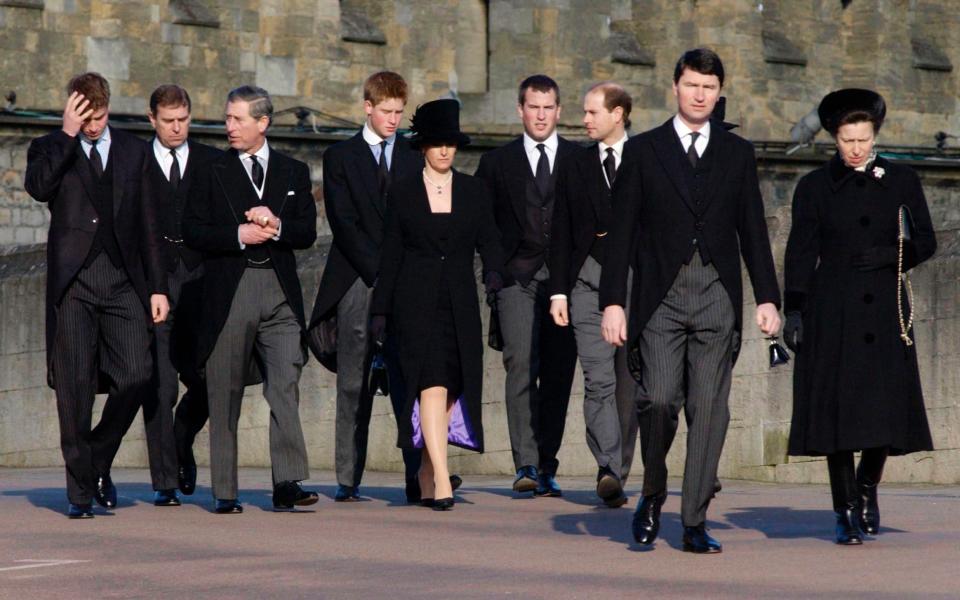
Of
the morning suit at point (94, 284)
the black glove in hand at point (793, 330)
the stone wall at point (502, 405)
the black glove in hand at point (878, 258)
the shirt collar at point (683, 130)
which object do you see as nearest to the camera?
the shirt collar at point (683, 130)

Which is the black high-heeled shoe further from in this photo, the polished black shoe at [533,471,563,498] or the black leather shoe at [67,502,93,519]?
the black leather shoe at [67,502,93,519]

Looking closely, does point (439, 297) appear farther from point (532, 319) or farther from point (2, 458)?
point (2, 458)

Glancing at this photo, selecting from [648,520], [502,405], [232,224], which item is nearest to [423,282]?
[232,224]

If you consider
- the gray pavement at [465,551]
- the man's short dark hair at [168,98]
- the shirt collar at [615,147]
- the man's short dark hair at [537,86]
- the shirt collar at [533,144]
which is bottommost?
the gray pavement at [465,551]

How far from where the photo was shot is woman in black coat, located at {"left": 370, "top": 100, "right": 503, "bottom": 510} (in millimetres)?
12500

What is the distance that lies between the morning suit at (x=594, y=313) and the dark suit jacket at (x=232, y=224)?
1287 mm

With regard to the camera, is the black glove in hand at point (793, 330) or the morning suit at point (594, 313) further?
the morning suit at point (594, 313)

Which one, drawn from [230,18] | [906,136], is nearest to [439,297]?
[230,18]

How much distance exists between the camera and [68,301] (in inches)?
471

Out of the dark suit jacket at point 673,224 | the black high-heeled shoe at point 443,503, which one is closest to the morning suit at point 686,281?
the dark suit jacket at point 673,224

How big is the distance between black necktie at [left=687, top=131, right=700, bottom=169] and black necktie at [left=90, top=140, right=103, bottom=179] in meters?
3.23

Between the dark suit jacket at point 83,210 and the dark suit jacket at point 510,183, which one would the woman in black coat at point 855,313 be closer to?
the dark suit jacket at point 510,183

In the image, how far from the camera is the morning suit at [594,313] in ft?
41.9

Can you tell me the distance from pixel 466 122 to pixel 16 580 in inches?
1150
